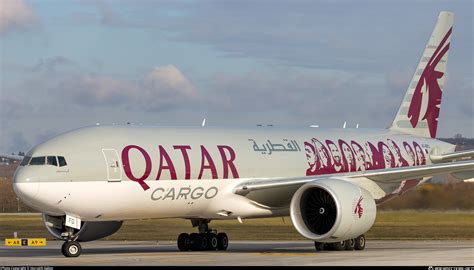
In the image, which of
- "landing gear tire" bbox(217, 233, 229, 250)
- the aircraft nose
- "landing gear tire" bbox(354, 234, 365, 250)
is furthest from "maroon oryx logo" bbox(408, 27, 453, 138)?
the aircraft nose

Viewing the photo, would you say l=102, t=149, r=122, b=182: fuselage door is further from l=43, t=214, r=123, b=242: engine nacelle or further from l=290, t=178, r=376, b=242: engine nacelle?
l=290, t=178, r=376, b=242: engine nacelle

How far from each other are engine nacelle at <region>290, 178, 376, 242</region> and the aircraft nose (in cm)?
757

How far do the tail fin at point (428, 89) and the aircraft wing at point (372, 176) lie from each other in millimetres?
7885

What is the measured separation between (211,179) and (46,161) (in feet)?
17.6

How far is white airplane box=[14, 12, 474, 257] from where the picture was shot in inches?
1089

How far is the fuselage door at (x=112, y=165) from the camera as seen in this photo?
28172 millimetres

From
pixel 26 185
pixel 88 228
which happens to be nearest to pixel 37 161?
pixel 26 185

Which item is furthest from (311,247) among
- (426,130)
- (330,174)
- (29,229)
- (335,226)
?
(29,229)

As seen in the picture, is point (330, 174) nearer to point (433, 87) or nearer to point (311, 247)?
point (311, 247)

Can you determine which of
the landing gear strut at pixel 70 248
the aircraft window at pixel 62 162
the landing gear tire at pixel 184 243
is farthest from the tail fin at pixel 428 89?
the aircraft window at pixel 62 162

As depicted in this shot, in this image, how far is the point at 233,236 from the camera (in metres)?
41.9

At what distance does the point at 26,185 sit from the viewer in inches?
1053

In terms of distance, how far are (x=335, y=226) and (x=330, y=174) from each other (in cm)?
569

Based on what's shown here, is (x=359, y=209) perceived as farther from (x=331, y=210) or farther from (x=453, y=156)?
(x=453, y=156)
